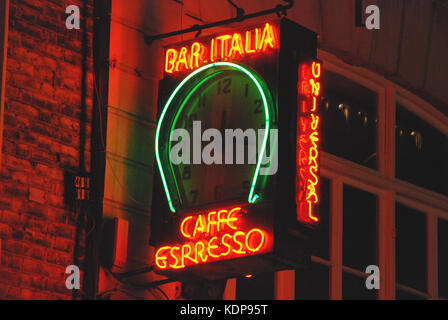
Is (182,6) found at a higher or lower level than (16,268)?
higher

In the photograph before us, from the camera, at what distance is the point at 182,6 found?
36.6 ft

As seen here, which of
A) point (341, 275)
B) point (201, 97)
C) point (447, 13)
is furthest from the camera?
point (447, 13)

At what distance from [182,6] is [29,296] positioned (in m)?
3.27

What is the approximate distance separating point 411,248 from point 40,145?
512 centimetres

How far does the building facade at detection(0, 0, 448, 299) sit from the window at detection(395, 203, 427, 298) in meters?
0.01

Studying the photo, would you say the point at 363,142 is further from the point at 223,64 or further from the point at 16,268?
the point at 16,268

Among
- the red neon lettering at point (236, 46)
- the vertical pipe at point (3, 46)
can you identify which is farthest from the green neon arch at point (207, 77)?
the vertical pipe at point (3, 46)

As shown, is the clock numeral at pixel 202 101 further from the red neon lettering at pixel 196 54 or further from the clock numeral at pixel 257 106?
the clock numeral at pixel 257 106

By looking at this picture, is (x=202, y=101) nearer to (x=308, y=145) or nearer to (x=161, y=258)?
(x=308, y=145)

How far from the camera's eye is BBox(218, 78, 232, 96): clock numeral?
33.3 ft

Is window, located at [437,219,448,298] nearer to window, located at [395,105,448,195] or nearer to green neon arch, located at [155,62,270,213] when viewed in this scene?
window, located at [395,105,448,195]

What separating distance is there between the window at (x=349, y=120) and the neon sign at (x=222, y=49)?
284 cm

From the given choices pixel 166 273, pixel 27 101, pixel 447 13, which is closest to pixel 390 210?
pixel 447 13

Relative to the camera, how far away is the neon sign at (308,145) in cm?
949
